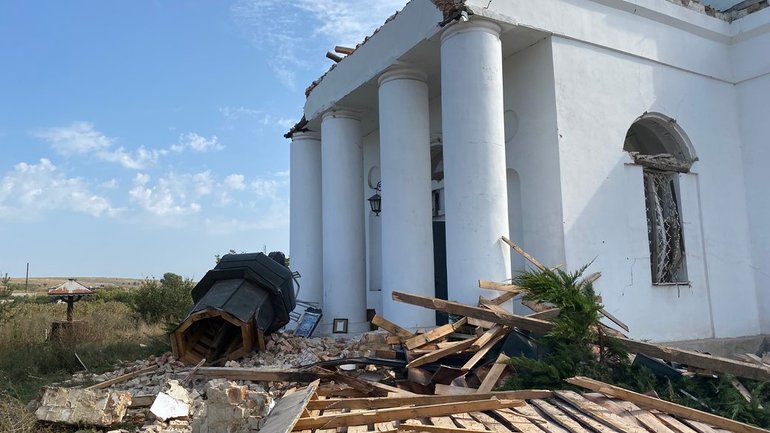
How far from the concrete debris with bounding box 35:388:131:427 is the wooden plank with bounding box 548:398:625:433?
442 centimetres

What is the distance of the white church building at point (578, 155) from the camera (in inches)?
343

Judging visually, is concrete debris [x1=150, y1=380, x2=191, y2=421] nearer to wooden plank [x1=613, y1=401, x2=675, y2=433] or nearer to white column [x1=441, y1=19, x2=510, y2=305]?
white column [x1=441, y1=19, x2=510, y2=305]

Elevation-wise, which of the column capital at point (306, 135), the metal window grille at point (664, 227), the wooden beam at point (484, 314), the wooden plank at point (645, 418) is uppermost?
the column capital at point (306, 135)

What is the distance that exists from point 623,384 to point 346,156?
26.6ft

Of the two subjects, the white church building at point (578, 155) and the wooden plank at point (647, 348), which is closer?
the wooden plank at point (647, 348)

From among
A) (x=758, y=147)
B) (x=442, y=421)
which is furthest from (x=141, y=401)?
(x=758, y=147)

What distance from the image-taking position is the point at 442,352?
6793 millimetres

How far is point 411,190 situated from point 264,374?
14.7 ft

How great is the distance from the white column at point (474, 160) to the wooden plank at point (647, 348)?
800 mm

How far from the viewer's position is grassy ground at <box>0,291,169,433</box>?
21.1 feet

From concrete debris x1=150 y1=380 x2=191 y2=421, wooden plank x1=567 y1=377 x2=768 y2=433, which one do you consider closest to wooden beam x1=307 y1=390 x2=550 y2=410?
wooden plank x1=567 y1=377 x2=768 y2=433

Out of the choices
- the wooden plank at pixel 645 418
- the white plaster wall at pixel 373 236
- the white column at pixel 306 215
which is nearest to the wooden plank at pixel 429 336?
the wooden plank at pixel 645 418

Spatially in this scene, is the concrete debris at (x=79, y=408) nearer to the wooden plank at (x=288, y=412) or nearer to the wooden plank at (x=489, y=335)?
the wooden plank at (x=288, y=412)

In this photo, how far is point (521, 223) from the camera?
969 cm
